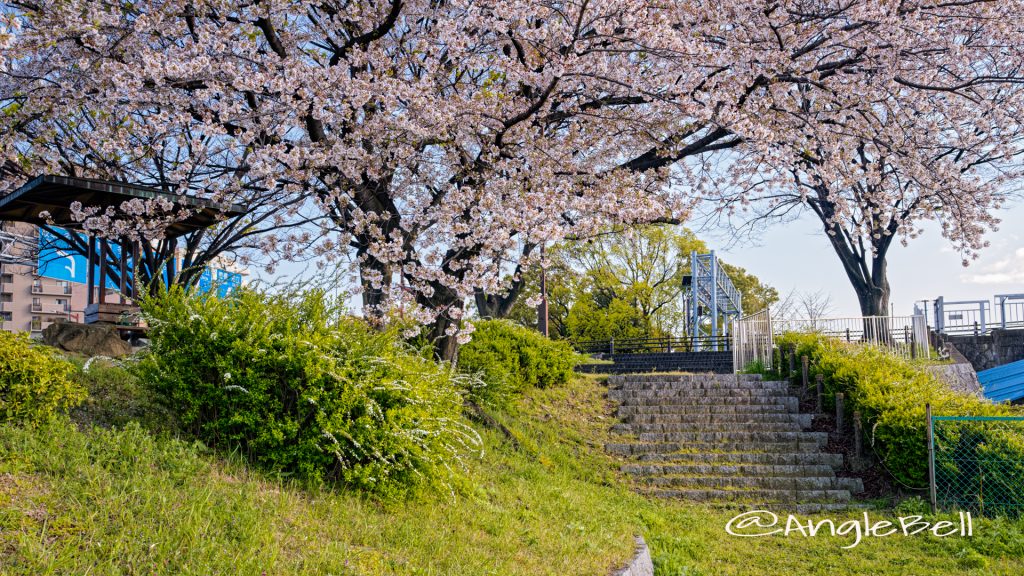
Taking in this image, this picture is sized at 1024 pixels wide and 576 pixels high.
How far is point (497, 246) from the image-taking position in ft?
27.7

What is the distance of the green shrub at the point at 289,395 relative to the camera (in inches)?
213

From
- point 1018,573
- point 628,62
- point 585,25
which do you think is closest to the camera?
point 1018,573

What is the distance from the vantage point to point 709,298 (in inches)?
1147

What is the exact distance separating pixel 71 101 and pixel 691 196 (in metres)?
8.51

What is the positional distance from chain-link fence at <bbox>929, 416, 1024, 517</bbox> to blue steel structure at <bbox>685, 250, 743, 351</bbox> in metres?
14.8

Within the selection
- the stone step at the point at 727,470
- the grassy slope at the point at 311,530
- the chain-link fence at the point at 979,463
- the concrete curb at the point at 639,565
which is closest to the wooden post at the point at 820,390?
the stone step at the point at 727,470

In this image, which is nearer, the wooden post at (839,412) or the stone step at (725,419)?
the wooden post at (839,412)

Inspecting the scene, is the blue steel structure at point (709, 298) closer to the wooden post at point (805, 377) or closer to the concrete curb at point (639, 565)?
the wooden post at point (805, 377)

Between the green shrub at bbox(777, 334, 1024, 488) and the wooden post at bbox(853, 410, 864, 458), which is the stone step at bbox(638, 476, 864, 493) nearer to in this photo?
the wooden post at bbox(853, 410, 864, 458)

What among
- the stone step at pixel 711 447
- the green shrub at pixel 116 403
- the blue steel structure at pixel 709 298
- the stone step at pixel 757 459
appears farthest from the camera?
the blue steel structure at pixel 709 298

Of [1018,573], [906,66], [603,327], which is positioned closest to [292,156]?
[906,66]

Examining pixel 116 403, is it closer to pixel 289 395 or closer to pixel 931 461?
pixel 289 395

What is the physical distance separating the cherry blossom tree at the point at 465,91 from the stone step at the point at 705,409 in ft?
15.6

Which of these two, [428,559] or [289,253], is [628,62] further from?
[428,559]
